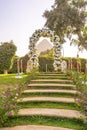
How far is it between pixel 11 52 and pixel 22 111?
46.6 ft

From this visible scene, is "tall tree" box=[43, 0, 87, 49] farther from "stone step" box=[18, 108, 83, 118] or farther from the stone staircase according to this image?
"stone step" box=[18, 108, 83, 118]

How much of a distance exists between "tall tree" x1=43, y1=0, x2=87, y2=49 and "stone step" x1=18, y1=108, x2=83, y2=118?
24.7 meters

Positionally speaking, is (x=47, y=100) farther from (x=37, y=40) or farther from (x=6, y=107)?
(x=37, y=40)

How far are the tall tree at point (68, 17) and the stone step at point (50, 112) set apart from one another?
24.7 metres

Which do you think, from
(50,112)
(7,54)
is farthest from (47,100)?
(7,54)

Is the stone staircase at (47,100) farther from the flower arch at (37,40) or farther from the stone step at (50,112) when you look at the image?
the flower arch at (37,40)

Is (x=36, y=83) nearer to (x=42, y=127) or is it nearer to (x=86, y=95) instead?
(x=86, y=95)

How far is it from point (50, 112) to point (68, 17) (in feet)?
83.6

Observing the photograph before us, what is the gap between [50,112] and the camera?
7.70m

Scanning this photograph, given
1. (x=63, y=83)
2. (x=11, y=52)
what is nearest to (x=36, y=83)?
(x=63, y=83)

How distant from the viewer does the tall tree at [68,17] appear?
105 feet

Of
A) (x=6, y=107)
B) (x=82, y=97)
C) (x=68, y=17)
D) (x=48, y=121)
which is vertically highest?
(x=68, y=17)

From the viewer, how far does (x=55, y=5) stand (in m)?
33.9

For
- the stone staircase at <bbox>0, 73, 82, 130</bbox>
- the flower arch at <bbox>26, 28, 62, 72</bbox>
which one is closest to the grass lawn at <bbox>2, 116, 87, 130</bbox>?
the stone staircase at <bbox>0, 73, 82, 130</bbox>
